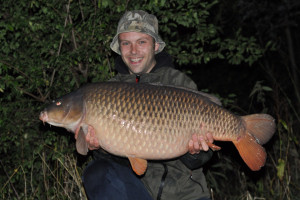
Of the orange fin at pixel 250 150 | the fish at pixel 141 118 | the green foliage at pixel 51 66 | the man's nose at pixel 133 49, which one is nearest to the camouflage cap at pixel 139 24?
the man's nose at pixel 133 49

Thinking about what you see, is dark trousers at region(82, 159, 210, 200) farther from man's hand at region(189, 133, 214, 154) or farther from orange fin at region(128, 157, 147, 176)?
man's hand at region(189, 133, 214, 154)

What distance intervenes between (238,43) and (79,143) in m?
1.91

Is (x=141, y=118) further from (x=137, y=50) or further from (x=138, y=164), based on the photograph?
(x=137, y=50)

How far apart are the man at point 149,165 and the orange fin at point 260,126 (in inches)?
10.9

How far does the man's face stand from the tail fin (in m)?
0.78

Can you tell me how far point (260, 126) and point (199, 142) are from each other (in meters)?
0.39

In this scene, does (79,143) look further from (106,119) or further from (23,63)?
(23,63)

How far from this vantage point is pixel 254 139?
209 cm

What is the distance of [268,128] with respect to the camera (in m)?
2.10

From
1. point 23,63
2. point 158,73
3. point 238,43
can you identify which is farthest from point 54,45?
point 238,43

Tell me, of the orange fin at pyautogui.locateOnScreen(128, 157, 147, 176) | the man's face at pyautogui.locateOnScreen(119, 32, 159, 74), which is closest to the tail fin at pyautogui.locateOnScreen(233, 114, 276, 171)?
the orange fin at pyautogui.locateOnScreen(128, 157, 147, 176)

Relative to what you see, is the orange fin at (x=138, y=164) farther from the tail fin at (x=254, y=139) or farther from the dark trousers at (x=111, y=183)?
the tail fin at (x=254, y=139)

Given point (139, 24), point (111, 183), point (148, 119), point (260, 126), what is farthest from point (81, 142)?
point (260, 126)

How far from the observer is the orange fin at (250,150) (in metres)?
2.07
